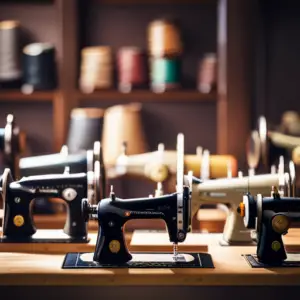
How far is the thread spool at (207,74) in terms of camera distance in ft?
15.9

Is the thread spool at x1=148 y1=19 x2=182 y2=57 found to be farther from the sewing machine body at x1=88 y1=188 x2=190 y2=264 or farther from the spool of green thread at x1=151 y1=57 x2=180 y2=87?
the sewing machine body at x1=88 y1=188 x2=190 y2=264

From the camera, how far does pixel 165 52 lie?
4.73m

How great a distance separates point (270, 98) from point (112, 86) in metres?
1.03

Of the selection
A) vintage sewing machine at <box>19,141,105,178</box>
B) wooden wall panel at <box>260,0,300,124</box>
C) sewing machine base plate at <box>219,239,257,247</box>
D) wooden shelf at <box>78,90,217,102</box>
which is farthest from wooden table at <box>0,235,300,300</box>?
wooden wall panel at <box>260,0,300,124</box>

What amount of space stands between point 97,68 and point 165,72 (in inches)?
16.2

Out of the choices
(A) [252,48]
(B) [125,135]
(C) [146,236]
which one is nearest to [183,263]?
(C) [146,236]

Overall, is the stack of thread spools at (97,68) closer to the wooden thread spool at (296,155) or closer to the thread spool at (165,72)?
the thread spool at (165,72)

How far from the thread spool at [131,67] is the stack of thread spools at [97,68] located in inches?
2.7

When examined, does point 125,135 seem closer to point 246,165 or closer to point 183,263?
point 246,165

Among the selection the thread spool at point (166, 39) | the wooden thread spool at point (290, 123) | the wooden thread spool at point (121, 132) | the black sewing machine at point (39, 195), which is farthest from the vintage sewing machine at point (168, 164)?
the thread spool at point (166, 39)

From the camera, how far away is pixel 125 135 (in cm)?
457

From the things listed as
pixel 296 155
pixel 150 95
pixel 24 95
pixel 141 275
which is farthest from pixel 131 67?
pixel 141 275

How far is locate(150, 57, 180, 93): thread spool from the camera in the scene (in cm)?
474

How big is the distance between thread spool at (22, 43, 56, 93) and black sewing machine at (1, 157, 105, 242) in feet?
4.69
